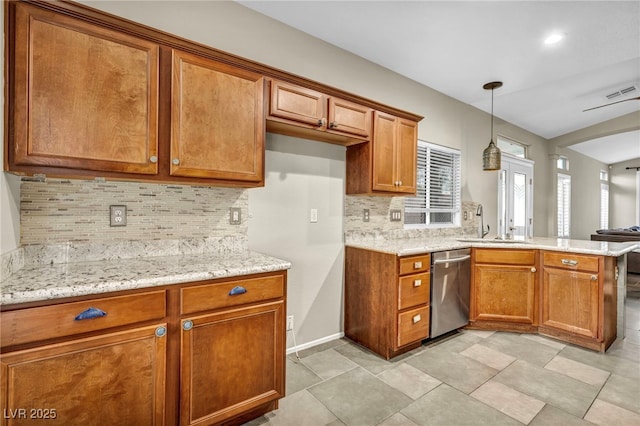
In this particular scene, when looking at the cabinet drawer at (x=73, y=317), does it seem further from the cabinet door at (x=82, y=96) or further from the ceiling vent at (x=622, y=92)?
the ceiling vent at (x=622, y=92)

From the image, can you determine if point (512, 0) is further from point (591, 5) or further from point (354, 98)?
point (354, 98)

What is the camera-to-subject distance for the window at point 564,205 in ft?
23.2

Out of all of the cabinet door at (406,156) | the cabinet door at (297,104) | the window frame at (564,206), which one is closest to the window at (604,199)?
the window frame at (564,206)

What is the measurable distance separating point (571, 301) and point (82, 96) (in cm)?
396

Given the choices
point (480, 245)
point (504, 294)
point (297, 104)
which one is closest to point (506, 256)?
point (480, 245)

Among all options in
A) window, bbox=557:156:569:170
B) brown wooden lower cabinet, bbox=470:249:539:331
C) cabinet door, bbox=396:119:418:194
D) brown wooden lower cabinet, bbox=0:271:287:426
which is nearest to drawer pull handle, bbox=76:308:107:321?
brown wooden lower cabinet, bbox=0:271:287:426

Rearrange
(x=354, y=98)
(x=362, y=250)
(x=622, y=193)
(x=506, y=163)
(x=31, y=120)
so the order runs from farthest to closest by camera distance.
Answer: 1. (x=622, y=193)
2. (x=506, y=163)
3. (x=362, y=250)
4. (x=354, y=98)
5. (x=31, y=120)

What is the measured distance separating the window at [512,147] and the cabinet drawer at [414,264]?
10.9ft

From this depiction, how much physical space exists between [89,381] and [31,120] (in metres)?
1.15

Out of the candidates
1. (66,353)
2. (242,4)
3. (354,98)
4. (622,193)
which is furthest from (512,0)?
(622,193)

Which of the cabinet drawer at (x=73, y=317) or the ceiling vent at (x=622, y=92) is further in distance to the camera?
the ceiling vent at (x=622, y=92)

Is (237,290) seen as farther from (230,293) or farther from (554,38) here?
(554,38)

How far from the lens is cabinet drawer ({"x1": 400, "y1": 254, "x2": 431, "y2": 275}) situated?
8.17ft

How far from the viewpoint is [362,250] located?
2770 mm
